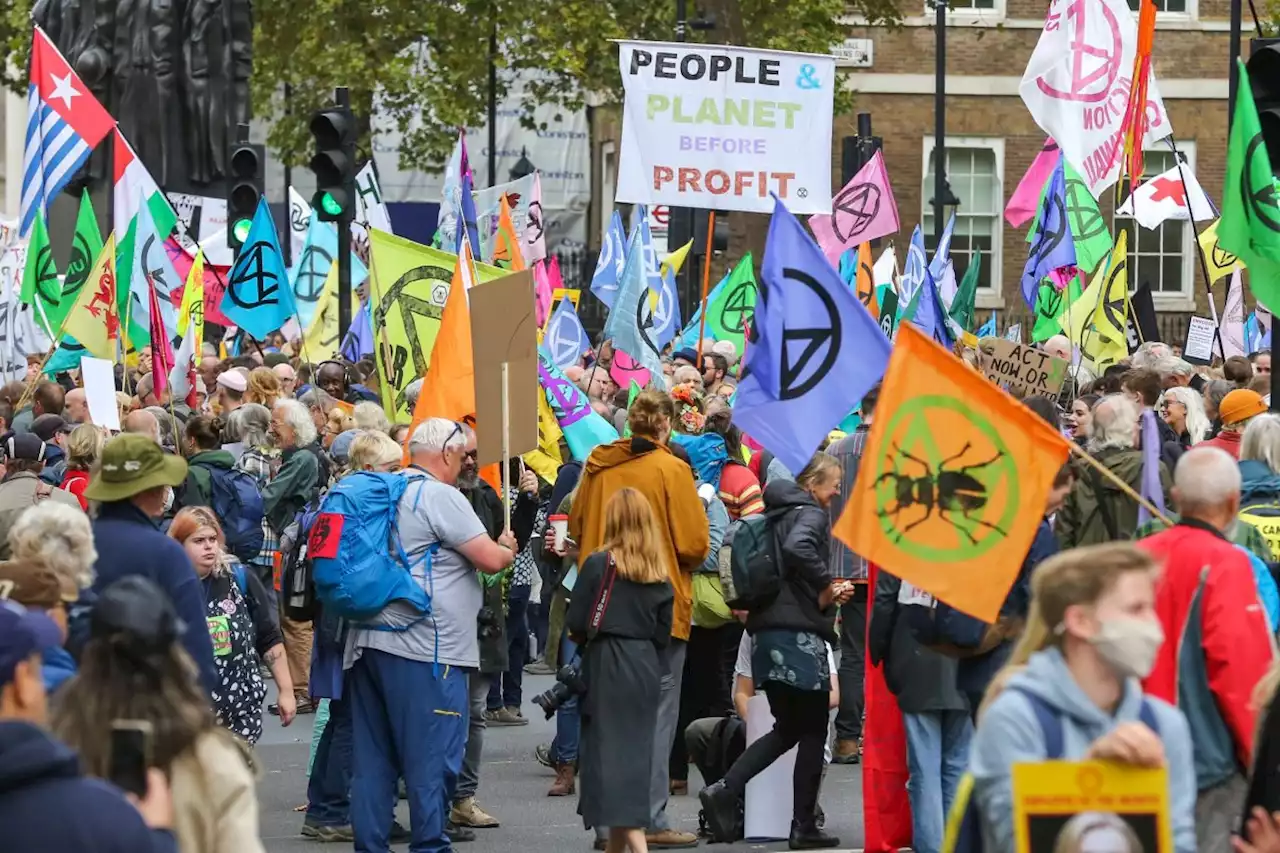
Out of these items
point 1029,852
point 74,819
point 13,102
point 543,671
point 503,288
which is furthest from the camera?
point 13,102

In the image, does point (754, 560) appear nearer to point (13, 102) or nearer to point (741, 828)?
point (741, 828)

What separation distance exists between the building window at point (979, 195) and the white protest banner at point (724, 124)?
25175 millimetres

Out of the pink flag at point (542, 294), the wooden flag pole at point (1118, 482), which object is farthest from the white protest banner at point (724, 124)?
the wooden flag pole at point (1118, 482)

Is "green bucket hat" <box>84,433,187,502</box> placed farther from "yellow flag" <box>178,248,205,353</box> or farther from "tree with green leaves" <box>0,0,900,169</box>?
"tree with green leaves" <box>0,0,900,169</box>

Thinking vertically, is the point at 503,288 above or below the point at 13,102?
below

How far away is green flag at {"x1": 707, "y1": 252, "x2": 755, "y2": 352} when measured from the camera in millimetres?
20078

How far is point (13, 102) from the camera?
50906 mm

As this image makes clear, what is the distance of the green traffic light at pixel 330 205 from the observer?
17.3m

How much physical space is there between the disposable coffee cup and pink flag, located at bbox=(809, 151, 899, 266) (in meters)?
9.33

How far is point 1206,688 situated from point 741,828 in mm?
3902

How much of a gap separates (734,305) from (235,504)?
882cm

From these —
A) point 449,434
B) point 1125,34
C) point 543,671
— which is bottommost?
point 543,671

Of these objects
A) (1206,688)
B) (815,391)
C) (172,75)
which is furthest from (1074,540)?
(172,75)

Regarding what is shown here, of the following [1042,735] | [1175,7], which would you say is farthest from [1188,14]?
[1042,735]
